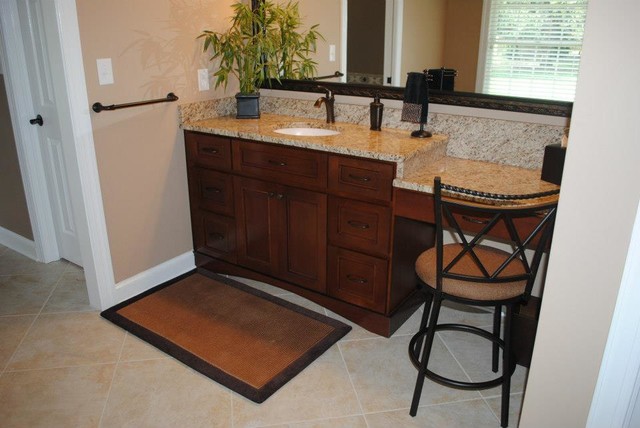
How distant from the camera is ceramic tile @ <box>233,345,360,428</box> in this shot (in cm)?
213

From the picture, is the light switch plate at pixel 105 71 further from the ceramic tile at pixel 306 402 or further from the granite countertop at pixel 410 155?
the ceramic tile at pixel 306 402

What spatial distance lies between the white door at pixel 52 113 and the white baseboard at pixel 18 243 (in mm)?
204

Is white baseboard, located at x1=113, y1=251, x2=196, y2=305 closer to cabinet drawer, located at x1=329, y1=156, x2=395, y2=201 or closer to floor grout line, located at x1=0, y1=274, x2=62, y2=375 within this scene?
floor grout line, located at x1=0, y1=274, x2=62, y2=375

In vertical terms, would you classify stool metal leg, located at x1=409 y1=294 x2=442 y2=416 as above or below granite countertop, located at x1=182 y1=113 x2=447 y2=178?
below

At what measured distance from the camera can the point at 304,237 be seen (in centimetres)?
279

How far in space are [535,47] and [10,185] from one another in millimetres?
3184

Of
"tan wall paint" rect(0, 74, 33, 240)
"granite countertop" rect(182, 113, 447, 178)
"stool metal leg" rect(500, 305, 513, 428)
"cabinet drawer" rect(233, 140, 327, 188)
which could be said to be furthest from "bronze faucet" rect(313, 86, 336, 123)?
"tan wall paint" rect(0, 74, 33, 240)

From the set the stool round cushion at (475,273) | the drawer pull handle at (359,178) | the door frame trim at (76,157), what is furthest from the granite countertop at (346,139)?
the door frame trim at (76,157)

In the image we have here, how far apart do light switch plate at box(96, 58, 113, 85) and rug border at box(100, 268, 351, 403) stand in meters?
1.17

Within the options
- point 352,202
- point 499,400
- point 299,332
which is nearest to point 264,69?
point 352,202

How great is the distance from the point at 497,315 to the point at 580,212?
0.96 m

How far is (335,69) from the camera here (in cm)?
307

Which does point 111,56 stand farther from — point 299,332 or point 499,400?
point 499,400

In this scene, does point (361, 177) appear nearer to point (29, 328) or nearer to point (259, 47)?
point (259, 47)
